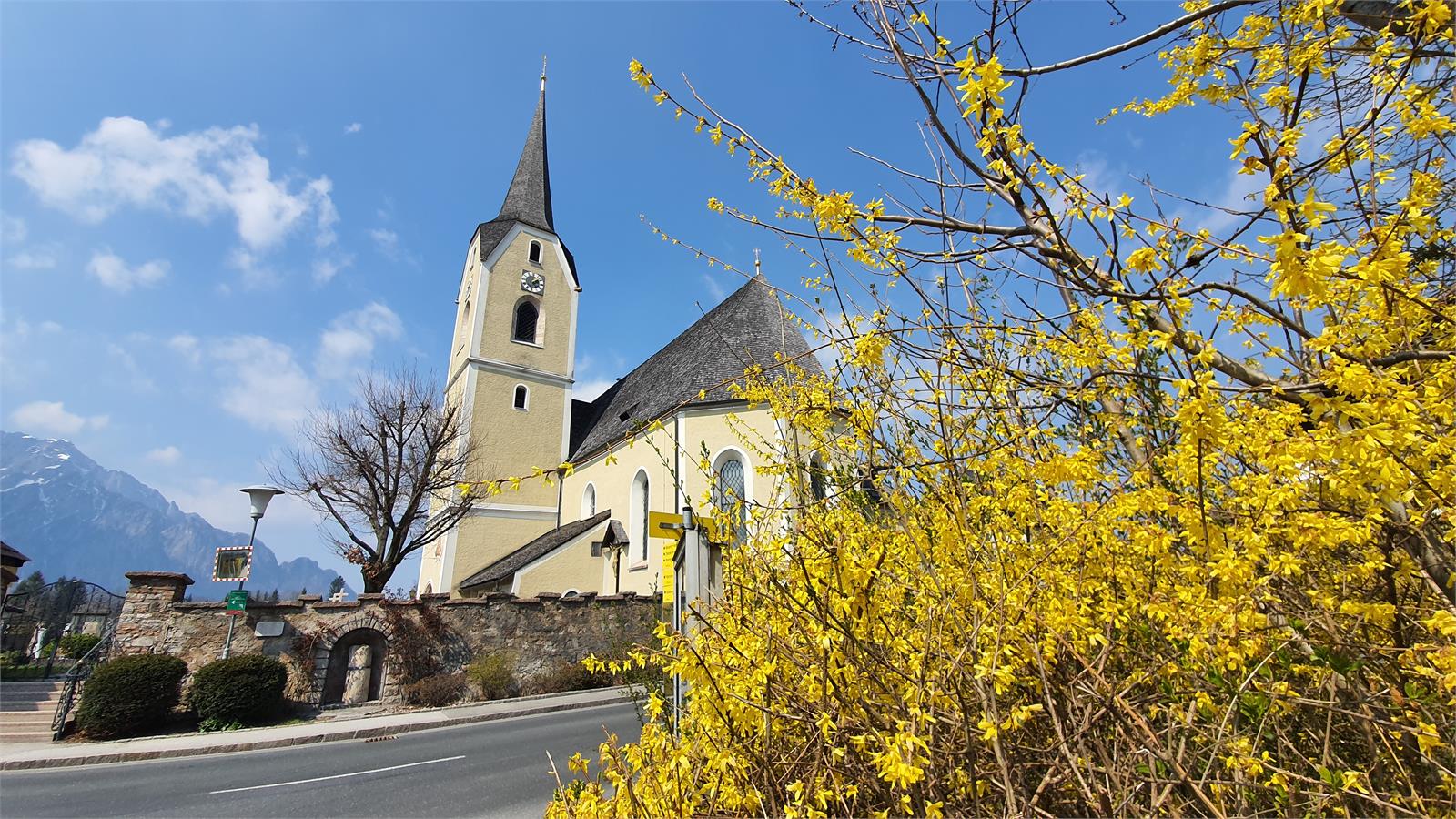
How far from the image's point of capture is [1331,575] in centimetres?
234

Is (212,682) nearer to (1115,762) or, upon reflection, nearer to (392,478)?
(392,478)

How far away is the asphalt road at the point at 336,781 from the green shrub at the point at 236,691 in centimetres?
238

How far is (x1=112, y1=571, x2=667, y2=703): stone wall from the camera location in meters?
13.0

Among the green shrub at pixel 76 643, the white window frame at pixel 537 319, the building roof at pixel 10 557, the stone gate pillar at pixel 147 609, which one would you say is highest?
the white window frame at pixel 537 319

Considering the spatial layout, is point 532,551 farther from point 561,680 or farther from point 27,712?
point 27,712

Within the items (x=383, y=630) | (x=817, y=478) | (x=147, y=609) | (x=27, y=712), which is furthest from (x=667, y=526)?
(x=27, y=712)

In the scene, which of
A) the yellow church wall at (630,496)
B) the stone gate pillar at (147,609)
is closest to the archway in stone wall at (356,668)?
the stone gate pillar at (147,609)

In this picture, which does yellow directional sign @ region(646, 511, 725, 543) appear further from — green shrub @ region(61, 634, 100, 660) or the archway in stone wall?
green shrub @ region(61, 634, 100, 660)

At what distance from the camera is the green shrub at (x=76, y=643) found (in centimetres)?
2619

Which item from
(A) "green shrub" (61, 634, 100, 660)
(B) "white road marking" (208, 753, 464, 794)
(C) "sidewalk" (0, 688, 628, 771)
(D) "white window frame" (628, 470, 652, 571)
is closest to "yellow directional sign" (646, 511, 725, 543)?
(B) "white road marking" (208, 753, 464, 794)

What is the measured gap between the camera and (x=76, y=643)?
1069 inches

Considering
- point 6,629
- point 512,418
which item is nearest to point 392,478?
Result: point 512,418

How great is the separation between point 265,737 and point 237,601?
130 inches

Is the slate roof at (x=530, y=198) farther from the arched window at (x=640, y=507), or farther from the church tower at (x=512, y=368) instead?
the arched window at (x=640, y=507)
